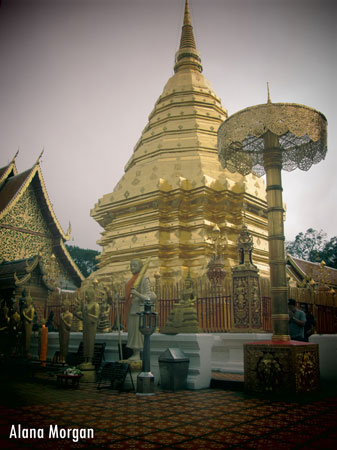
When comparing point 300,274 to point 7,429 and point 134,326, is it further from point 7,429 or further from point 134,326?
point 7,429

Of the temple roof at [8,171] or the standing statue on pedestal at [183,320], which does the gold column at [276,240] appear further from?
the temple roof at [8,171]

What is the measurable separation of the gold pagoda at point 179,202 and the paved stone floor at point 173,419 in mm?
6294

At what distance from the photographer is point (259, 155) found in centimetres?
694

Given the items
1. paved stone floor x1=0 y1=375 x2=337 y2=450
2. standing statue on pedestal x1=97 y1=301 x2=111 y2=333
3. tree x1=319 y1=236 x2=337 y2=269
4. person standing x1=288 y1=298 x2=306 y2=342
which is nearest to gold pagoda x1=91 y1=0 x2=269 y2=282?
standing statue on pedestal x1=97 y1=301 x2=111 y2=333

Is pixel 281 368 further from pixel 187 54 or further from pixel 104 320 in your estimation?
pixel 187 54

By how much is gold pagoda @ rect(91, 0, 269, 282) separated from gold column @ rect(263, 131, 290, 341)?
5.42 m

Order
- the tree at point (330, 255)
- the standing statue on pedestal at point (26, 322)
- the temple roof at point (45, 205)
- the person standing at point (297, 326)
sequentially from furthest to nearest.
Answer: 1. the tree at point (330, 255)
2. the temple roof at point (45, 205)
3. the standing statue on pedestal at point (26, 322)
4. the person standing at point (297, 326)

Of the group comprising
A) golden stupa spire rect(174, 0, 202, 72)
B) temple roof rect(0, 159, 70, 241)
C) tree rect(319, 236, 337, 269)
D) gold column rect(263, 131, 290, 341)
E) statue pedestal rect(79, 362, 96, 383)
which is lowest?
statue pedestal rect(79, 362, 96, 383)

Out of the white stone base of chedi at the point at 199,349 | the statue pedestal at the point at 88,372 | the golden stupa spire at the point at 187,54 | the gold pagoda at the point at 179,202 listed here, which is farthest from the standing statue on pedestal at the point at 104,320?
the golden stupa spire at the point at 187,54

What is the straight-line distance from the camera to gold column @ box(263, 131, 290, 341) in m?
5.38

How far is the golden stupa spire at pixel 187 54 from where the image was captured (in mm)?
17328

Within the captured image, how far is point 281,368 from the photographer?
4.97m

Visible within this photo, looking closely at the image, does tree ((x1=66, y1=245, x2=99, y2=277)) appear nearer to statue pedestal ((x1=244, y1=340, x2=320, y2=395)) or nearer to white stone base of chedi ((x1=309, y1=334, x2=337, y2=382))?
white stone base of chedi ((x1=309, y1=334, x2=337, y2=382))

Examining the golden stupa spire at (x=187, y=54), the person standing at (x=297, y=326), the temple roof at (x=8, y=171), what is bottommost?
the person standing at (x=297, y=326)
